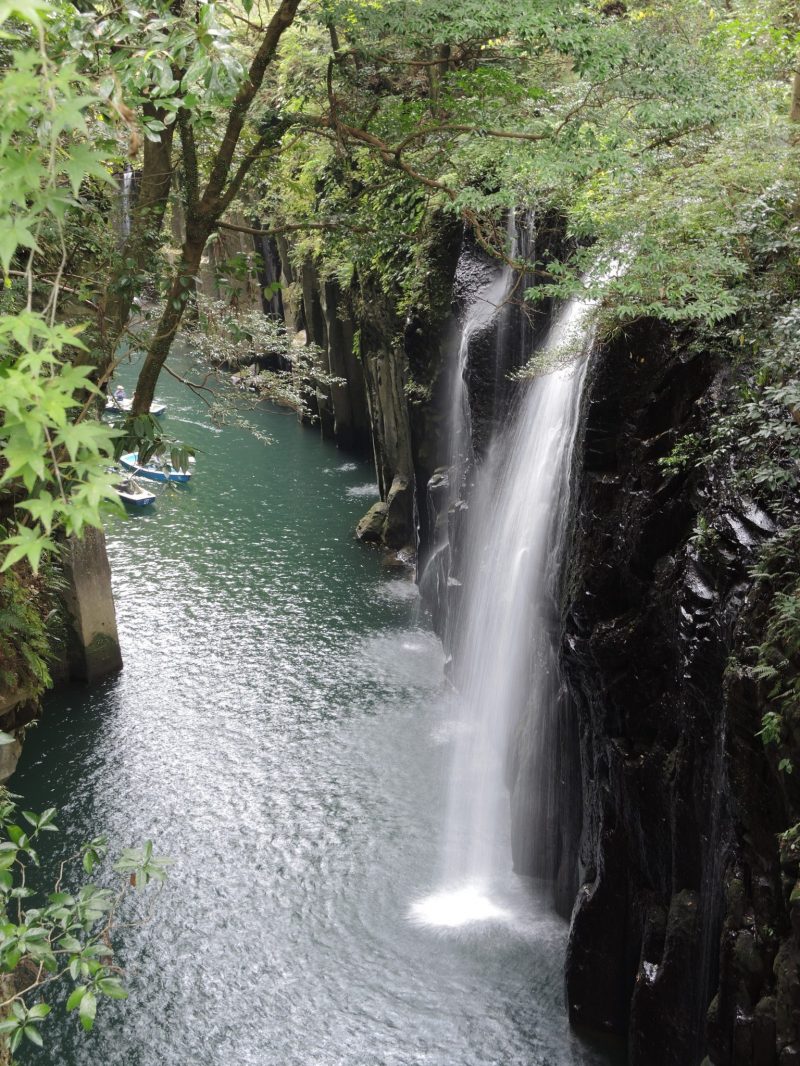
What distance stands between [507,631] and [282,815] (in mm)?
3965

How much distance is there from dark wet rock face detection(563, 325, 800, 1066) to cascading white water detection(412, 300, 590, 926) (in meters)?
1.64

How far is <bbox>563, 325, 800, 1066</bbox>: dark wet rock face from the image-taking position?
6445 millimetres

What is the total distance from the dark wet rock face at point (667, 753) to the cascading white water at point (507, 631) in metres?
1.64

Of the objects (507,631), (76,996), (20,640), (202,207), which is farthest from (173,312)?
(507,631)

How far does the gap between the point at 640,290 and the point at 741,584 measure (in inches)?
108

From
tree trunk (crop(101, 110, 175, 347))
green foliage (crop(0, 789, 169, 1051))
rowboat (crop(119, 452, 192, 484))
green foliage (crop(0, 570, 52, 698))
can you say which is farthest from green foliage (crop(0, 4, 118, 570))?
green foliage (crop(0, 570, 52, 698))

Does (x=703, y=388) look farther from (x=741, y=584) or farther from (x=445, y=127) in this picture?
(x=445, y=127)

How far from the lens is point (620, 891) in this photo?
28.6 ft

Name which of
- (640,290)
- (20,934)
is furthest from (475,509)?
(20,934)

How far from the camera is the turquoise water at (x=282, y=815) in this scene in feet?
30.4

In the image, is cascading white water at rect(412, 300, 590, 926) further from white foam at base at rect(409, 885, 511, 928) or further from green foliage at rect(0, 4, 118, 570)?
green foliage at rect(0, 4, 118, 570)

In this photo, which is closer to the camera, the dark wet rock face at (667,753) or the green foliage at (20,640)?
the dark wet rock face at (667,753)

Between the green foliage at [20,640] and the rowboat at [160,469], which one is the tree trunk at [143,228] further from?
the green foliage at [20,640]

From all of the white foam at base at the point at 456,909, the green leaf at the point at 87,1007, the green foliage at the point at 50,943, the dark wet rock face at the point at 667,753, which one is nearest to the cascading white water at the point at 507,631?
the white foam at base at the point at 456,909
